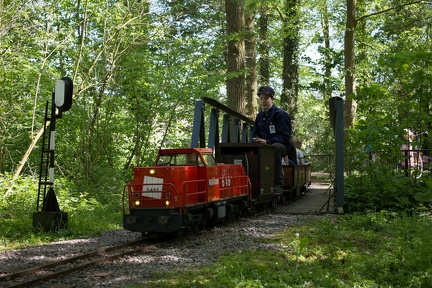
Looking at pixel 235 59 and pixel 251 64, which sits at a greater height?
pixel 251 64

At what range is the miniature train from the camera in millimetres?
8570

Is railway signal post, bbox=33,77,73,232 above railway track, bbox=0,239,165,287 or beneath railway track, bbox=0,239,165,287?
above

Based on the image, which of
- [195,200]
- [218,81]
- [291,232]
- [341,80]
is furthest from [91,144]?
[341,80]

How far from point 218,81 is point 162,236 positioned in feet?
33.5

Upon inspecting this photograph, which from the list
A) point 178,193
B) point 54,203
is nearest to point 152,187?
point 178,193

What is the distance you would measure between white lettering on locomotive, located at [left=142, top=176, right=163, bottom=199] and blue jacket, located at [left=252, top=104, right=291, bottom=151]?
431 cm

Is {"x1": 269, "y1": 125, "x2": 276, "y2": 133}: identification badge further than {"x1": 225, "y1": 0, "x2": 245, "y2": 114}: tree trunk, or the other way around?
{"x1": 225, "y1": 0, "x2": 245, "y2": 114}: tree trunk

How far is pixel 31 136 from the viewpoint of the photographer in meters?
12.9

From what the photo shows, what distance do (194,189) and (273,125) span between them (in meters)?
3.75

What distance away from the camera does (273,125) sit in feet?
40.9

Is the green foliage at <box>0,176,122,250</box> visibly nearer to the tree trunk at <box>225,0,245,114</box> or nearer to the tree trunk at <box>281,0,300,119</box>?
the tree trunk at <box>225,0,245,114</box>

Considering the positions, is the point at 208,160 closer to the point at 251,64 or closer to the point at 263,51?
the point at 251,64

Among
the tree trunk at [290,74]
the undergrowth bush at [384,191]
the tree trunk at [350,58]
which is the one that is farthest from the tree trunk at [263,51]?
the undergrowth bush at [384,191]

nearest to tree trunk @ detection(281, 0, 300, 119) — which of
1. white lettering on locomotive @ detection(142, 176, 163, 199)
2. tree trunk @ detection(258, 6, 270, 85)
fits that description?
tree trunk @ detection(258, 6, 270, 85)
